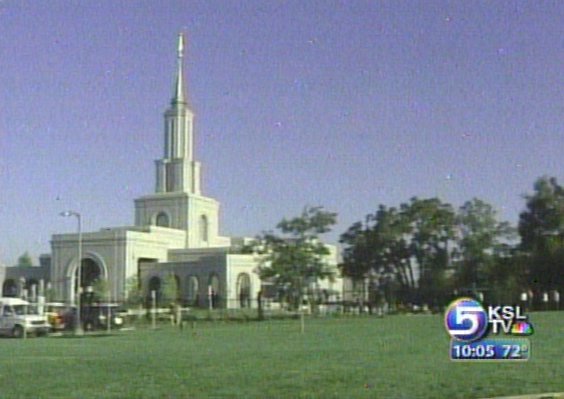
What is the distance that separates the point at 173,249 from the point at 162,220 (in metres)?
6.79

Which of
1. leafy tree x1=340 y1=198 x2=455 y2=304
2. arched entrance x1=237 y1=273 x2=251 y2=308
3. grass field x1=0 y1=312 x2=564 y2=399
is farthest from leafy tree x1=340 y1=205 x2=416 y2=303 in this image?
grass field x1=0 y1=312 x2=564 y2=399

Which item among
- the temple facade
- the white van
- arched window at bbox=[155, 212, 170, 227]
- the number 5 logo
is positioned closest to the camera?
the number 5 logo

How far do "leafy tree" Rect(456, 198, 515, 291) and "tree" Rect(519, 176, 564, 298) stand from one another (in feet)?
5.04

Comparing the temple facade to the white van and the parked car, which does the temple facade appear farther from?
the white van

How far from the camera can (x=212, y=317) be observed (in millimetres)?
58719

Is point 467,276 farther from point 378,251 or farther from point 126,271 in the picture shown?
point 126,271

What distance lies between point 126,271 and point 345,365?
268 feet

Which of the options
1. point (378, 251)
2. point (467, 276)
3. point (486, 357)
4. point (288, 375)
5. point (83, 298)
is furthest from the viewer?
point (378, 251)

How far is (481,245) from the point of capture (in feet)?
199

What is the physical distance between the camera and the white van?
38.6m

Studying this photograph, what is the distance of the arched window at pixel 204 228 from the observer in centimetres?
10962

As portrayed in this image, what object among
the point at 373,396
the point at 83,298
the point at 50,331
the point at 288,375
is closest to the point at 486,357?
the point at 288,375

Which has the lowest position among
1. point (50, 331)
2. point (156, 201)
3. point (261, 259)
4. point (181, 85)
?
point (50, 331)

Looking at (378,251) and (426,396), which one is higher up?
(378,251)
